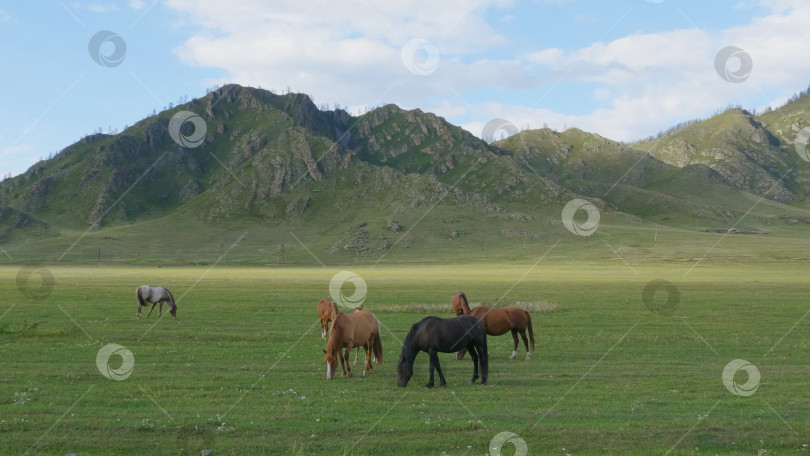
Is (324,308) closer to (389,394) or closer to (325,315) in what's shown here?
(325,315)

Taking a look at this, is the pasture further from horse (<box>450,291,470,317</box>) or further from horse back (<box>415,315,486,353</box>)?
horse (<box>450,291,470,317</box>)

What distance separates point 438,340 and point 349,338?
11.0 ft

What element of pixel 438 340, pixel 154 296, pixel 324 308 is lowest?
pixel 438 340

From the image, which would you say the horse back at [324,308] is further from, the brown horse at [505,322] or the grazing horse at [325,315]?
the brown horse at [505,322]

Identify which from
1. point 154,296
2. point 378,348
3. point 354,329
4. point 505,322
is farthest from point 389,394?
point 154,296

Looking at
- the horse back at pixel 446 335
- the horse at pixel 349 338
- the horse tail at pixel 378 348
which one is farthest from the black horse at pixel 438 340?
the horse tail at pixel 378 348

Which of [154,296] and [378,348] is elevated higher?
[154,296]

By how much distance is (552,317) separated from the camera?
3716cm

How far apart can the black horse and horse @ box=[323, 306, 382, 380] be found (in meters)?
2.27

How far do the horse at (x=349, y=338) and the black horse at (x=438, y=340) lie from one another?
2271 millimetres

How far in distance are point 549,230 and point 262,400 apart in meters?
188

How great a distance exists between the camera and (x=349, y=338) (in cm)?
1944

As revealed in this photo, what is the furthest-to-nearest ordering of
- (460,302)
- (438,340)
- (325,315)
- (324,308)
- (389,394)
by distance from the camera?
(324,308) → (325,315) → (460,302) → (438,340) → (389,394)

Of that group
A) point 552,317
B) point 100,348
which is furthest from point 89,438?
point 552,317
